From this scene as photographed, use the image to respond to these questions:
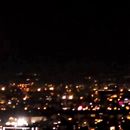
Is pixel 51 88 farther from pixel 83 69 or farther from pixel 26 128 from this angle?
pixel 26 128

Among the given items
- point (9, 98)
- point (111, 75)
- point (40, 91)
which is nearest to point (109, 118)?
point (9, 98)

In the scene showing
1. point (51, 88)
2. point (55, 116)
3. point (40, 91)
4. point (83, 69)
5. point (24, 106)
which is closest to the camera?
point (55, 116)

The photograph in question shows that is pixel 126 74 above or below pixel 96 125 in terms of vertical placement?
above

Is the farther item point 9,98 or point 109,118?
point 9,98

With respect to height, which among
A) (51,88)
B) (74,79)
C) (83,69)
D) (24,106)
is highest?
(83,69)

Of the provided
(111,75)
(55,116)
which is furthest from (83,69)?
(55,116)

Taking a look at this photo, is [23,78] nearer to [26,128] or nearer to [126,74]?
[126,74]

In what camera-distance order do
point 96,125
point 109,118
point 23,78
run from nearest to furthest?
1. point 96,125
2. point 109,118
3. point 23,78
